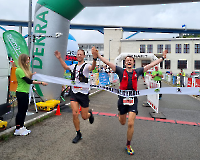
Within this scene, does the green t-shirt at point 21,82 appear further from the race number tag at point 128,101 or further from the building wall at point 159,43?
the building wall at point 159,43

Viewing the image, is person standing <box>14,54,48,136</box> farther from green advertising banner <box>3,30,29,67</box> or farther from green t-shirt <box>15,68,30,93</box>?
green advertising banner <box>3,30,29,67</box>

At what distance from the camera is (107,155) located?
3.11m

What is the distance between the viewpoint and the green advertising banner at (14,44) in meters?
5.55

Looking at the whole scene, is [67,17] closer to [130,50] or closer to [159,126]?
[159,126]

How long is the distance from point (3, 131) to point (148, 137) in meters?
→ 3.64

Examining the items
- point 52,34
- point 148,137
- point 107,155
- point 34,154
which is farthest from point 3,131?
point 52,34

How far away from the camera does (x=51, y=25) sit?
6781 millimetres

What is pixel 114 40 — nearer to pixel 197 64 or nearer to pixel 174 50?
pixel 174 50

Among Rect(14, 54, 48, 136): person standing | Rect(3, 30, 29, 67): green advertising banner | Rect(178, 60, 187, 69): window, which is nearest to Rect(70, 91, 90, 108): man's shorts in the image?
Rect(14, 54, 48, 136): person standing

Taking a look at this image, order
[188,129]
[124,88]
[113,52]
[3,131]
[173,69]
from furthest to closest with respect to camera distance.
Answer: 1. [113,52]
2. [173,69]
3. [188,129]
4. [3,131]
5. [124,88]

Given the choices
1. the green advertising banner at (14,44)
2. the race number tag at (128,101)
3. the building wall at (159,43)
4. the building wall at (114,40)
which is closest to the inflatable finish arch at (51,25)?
the green advertising banner at (14,44)

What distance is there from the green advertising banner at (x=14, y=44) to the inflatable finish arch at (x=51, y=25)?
0.91 m

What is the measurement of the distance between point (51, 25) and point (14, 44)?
1.77m

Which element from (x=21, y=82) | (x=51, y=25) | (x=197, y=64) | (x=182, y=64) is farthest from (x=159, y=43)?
(x=21, y=82)
